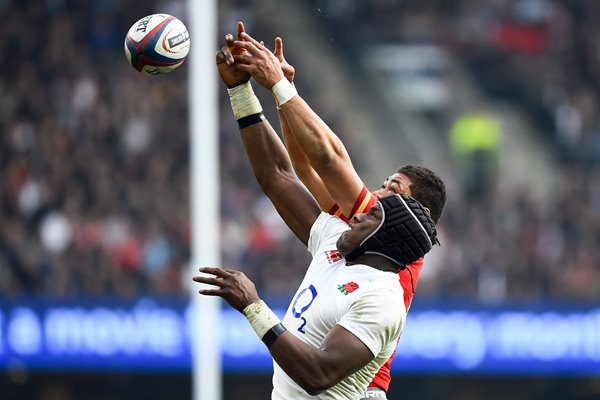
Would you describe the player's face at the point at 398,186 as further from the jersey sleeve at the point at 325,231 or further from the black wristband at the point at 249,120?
the black wristband at the point at 249,120

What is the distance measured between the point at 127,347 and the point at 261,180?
7.24 meters

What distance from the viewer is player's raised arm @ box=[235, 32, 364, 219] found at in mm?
5578

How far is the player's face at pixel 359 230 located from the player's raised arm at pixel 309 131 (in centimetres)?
33

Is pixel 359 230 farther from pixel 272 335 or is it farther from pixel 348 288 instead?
pixel 272 335

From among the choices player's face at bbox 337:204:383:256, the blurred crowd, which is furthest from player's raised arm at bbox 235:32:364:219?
the blurred crowd

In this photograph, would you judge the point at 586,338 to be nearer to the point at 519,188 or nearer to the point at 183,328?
the point at 519,188

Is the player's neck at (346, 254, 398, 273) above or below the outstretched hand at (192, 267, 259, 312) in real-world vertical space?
above

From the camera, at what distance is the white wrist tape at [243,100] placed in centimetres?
590

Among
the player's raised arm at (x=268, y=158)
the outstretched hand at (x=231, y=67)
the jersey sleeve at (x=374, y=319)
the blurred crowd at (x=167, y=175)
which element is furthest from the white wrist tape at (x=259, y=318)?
the blurred crowd at (x=167, y=175)

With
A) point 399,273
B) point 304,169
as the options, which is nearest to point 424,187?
point 399,273

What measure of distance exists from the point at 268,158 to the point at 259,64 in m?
0.58

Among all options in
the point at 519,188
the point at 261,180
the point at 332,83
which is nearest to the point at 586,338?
the point at 519,188

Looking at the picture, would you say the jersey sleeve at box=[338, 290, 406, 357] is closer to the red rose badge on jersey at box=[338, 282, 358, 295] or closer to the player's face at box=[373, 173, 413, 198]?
the red rose badge on jersey at box=[338, 282, 358, 295]

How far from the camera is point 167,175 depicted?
15.0 metres
